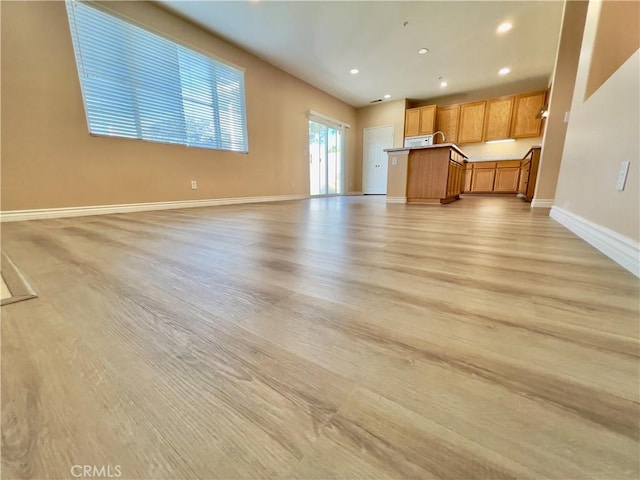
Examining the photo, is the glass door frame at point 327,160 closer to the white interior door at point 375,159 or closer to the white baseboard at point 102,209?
the white interior door at point 375,159

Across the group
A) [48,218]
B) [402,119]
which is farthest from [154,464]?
[402,119]

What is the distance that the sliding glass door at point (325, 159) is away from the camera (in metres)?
6.16

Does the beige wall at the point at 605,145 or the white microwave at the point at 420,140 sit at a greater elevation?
the white microwave at the point at 420,140

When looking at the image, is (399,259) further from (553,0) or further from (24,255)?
(553,0)

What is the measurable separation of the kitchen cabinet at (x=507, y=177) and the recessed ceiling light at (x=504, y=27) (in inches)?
122

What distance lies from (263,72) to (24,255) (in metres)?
4.52

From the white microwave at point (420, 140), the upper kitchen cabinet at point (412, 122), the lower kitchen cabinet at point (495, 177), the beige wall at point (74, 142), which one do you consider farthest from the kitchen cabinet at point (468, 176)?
the beige wall at point (74, 142)

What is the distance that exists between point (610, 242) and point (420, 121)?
20.1 feet

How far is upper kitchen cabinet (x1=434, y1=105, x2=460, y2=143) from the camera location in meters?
6.28

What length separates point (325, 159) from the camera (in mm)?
6570

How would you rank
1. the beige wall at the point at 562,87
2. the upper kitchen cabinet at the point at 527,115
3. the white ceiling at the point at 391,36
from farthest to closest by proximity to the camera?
the upper kitchen cabinet at the point at 527,115 → the white ceiling at the point at 391,36 → the beige wall at the point at 562,87

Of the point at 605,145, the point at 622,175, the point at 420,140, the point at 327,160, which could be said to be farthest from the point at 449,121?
the point at 622,175

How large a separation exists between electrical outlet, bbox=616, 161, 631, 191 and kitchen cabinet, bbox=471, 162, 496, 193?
5.83 metres

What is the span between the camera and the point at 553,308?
2.43ft
